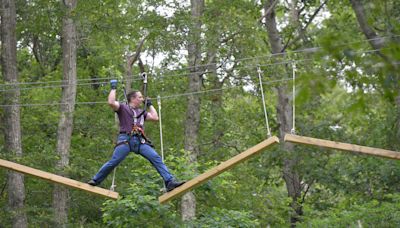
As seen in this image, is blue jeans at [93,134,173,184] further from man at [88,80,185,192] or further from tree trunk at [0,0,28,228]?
tree trunk at [0,0,28,228]

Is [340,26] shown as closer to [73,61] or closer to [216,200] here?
[216,200]

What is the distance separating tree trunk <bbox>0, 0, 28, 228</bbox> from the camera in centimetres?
1572

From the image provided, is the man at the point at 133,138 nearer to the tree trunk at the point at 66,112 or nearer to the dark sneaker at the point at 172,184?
the dark sneaker at the point at 172,184

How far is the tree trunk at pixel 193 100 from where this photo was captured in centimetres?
1614

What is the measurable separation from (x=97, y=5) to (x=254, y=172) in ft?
22.2

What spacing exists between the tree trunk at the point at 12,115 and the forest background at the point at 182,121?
23mm

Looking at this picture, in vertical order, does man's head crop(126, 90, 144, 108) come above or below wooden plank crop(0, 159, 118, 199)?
above

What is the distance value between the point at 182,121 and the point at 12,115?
5.13m

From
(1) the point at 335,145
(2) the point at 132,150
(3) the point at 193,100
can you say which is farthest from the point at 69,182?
(3) the point at 193,100

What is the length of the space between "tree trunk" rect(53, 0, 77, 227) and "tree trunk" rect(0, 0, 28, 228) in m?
0.68

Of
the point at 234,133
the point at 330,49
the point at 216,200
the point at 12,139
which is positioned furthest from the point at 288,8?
the point at 330,49

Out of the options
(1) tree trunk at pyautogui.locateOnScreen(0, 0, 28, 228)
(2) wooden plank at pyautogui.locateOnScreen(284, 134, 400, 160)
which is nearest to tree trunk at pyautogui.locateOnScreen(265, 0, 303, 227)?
(1) tree trunk at pyautogui.locateOnScreen(0, 0, 28, 228)

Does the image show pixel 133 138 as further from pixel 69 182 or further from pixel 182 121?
pixel 182 121

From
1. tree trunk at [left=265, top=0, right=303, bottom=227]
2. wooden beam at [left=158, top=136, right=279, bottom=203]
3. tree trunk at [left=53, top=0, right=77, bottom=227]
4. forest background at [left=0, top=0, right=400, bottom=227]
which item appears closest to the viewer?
wooden beam at [left=158, top=136, right=279, bottom=203]
